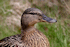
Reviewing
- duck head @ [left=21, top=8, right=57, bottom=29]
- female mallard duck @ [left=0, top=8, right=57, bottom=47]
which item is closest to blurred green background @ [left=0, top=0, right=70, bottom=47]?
female mallard duck @ [left=0, top=8, right=57, bottom=47]

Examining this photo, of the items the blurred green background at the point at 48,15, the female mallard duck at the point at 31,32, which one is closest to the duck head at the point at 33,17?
the female mallard duck at the point at 31,32

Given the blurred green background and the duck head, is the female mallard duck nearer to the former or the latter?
the duck head

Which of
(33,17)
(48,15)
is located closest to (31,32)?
(33,17)

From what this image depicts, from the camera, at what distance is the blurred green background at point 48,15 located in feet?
9.36

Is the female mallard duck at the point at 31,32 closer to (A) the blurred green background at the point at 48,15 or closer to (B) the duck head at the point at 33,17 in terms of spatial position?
(B) the duck head at the point at 33,17

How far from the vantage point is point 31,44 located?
1954 mm

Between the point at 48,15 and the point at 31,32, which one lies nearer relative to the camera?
the point at 31,32

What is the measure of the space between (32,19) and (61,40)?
102 centimetres

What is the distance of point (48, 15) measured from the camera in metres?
3.54

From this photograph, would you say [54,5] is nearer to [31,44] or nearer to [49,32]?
[49,32]

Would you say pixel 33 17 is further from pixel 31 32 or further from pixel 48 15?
pixel 48 15

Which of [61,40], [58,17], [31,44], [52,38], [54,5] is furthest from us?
[54,5]

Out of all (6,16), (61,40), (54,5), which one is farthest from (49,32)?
(6,16)

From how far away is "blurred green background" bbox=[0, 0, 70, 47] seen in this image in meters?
2.85
